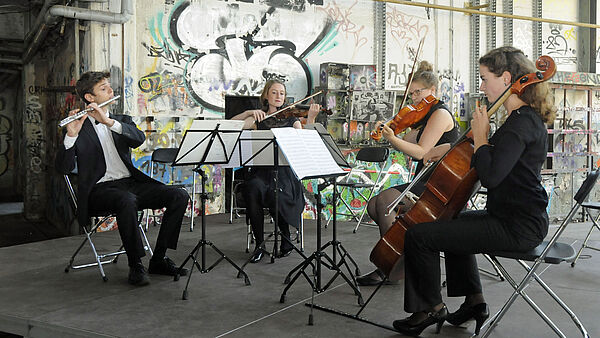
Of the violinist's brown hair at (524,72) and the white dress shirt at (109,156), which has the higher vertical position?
the violinist's brown hair at (524,72)

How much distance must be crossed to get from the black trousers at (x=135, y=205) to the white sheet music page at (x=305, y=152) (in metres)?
1.35

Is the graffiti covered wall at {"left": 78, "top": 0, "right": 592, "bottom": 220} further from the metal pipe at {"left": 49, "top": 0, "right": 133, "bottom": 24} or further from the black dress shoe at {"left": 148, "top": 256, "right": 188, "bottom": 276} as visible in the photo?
the black dress shoe at {"left": 148, "top": 256, "right": 188, "bottom": 276}

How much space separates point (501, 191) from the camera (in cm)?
294

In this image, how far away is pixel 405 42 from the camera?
975 centimetres

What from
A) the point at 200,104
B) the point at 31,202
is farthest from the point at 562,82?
the point at 31,202

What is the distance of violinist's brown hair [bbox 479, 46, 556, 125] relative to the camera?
2.89 metres

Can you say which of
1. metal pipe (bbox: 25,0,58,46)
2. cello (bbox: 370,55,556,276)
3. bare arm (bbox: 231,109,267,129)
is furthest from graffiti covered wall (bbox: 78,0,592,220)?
cello (bbox: 370,55,556,276)

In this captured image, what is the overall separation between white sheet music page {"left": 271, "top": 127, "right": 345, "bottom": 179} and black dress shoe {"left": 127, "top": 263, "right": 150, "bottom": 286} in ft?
5.21

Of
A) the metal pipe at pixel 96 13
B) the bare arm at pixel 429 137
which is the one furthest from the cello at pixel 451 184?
the metal pipe at pixel 96 13

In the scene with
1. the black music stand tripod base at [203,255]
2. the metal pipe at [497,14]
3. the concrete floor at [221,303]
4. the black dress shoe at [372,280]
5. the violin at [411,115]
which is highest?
the metal pipe at [497,14]

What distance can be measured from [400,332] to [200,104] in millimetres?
5559

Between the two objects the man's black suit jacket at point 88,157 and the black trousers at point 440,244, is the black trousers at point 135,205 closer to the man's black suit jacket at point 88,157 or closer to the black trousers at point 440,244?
the man's black suit jacket at point 88,157

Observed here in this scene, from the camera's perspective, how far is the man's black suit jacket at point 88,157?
4.47 meters

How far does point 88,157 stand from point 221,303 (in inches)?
69.0
